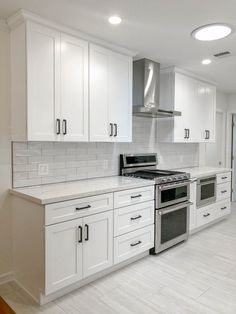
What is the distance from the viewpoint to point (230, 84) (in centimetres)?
496

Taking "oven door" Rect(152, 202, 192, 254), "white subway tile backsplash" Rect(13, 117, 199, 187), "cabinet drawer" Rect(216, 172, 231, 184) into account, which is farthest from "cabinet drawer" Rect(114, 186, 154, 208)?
"cabinet drawer" Rect(216, 172, 231, 184)

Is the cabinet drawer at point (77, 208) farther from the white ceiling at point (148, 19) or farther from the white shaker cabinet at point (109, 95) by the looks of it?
the white ceiling at point (148, 19)

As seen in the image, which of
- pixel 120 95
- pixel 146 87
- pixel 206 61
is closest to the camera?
pixel 120 95

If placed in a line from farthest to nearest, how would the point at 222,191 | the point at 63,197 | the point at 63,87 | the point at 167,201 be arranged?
the point at 222,191
the point at 167,201
the point at 63,87
the point at 63,197

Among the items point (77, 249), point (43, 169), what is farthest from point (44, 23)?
point (77, 249)

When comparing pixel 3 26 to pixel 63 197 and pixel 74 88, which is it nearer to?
pixel 74 88

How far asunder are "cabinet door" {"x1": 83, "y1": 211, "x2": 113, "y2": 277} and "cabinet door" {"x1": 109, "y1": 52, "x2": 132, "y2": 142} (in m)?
1.02

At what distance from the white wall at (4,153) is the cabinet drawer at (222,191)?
3.33 meters

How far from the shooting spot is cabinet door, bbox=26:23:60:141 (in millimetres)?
2301

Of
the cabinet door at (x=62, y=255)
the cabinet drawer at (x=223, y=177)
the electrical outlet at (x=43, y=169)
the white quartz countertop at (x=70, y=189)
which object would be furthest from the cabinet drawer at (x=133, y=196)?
the cabinet drawer at (x=223, y=177)

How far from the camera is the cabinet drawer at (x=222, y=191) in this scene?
4.39 meters

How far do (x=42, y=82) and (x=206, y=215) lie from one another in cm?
315

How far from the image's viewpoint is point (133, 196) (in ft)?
9.29

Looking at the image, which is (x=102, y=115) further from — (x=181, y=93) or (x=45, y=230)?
(x=181, y=93)
